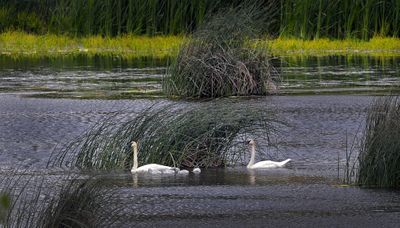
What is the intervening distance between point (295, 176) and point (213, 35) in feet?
31.6

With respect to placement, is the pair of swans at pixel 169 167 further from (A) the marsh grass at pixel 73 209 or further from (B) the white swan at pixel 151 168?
(A) the marsh grass at pixel 73 209

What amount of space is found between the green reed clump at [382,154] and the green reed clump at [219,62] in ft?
33.0

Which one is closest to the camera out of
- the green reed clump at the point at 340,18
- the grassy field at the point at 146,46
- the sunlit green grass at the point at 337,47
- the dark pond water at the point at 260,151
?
the dark pond water at the point at 260,151

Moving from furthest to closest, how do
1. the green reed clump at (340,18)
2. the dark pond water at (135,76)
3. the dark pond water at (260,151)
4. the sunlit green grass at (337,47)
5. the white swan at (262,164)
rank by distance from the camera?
the green reed clump at (340,18) → the sunlit green grass at (337,47) → the dark pond water at (135,76) → the white swan at (262,164) → the dark pond water at (260,151)

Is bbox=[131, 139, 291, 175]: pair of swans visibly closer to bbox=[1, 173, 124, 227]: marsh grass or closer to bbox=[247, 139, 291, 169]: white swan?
bbox=[247, 139, 291, 169]: white swan

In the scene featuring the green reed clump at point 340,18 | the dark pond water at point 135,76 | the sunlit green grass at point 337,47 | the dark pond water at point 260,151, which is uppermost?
the green reed clump at point 340,18

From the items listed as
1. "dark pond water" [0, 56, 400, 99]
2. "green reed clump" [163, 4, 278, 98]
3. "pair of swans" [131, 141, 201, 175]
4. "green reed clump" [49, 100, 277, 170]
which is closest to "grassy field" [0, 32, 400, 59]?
"dark pond water" [0, 56, 400, 99]

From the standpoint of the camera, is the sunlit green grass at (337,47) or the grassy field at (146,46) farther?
the grassy field at (146,46)

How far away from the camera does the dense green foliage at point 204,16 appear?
37312 millimetres

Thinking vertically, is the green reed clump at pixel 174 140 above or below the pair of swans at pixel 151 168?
above

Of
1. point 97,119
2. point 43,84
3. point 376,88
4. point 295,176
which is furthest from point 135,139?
point 43,84

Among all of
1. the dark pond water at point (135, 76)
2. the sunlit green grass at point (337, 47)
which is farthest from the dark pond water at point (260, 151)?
the sunlit green grass at point (337, 47)

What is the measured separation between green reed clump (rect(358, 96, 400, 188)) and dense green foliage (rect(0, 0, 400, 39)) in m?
24.2

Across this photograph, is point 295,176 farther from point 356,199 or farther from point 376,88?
point 376,88
